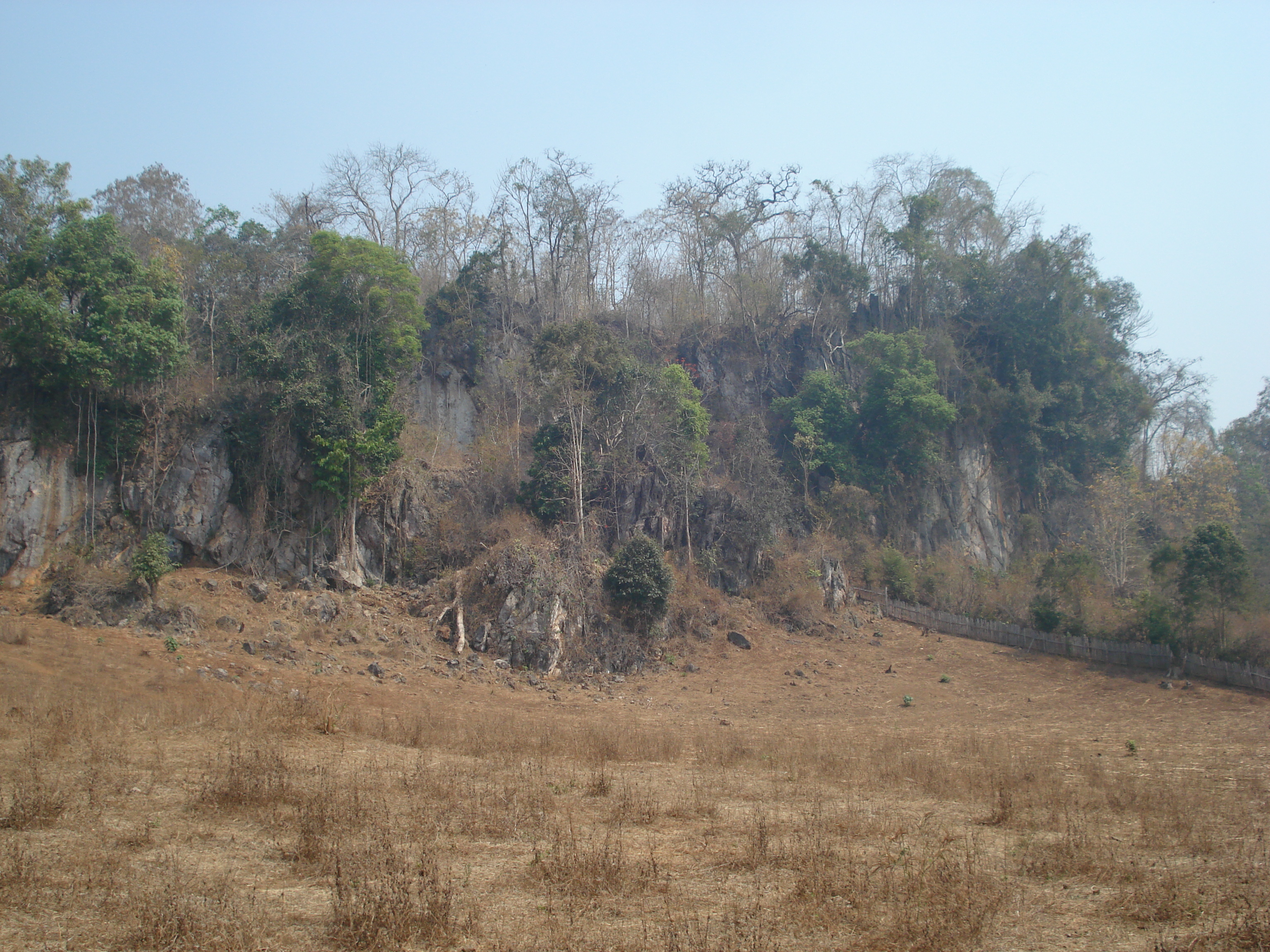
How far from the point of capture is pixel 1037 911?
6.63 m

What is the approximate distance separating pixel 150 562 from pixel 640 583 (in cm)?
1218

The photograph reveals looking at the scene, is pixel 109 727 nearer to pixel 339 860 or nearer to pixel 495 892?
pixel 339 860

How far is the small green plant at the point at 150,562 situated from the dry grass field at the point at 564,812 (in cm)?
116

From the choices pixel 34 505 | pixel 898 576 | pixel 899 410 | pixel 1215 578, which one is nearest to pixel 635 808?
pixel 34 505

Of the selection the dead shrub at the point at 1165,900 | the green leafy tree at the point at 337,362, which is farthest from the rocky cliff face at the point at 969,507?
the dead shrub at the point at 1165,900

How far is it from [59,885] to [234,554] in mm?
16929

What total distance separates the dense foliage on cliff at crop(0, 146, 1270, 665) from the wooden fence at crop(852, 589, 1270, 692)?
682 mm

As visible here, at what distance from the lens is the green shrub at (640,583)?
894 inches

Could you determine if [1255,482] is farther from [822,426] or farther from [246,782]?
[246,782]

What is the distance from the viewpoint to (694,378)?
36.4 m

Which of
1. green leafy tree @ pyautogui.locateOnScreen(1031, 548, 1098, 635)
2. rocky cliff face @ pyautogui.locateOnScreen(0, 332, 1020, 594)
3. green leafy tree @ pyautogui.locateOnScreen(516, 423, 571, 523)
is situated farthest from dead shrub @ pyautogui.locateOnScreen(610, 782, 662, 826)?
green leafy tree @ pyautogui.locateOnScreen(1031, 548, 1098, 635)

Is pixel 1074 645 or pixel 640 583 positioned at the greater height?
pixel 640 583

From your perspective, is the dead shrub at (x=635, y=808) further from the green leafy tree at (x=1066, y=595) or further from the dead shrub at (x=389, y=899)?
the green leafy tree at (x=1066, y=595)

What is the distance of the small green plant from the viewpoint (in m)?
18.4
